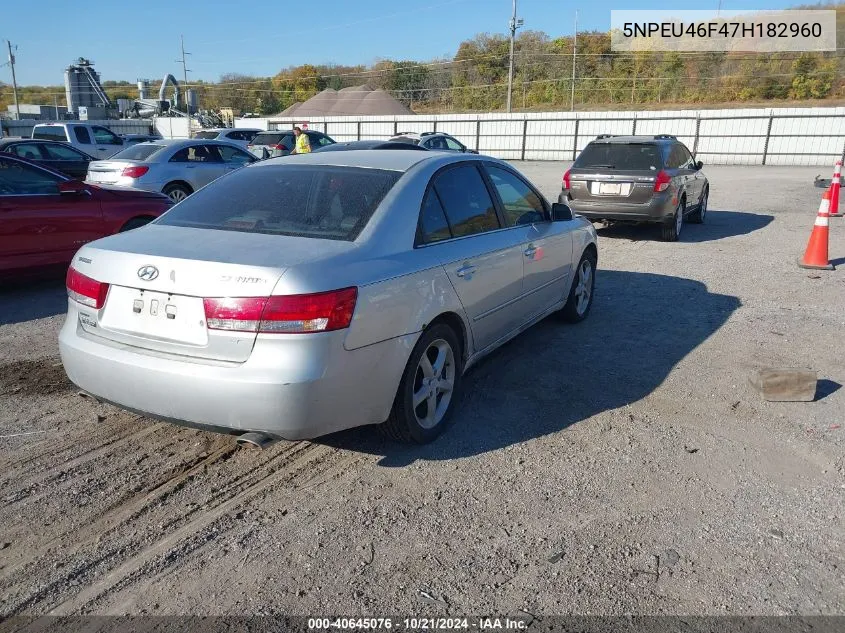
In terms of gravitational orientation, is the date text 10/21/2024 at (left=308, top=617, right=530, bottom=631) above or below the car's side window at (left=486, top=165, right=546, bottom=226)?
below

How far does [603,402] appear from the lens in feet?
14.8

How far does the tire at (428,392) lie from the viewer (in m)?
3.59

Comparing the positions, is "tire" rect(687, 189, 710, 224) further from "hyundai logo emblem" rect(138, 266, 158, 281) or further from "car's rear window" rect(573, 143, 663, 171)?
"hyundai logo emblem" rect(138, 266, 158, 281)

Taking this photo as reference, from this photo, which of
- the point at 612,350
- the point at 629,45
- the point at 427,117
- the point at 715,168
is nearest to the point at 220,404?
the point at 612,350

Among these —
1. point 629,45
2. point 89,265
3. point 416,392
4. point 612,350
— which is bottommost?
point 612,350

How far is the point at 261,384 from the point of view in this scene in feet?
9.82

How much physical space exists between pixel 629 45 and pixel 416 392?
63174 millimetres

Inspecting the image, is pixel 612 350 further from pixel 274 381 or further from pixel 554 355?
pixel 274 381

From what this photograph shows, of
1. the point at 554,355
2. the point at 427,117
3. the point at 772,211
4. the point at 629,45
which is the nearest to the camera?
the point at 554,355

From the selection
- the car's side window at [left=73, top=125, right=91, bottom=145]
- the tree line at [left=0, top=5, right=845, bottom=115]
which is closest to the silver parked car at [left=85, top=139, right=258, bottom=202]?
the car's side window at [left=73, top=125, right=91, bottom=145]

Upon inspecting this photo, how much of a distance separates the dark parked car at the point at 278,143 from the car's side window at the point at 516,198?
14.2 m

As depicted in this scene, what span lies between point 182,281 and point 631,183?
8.74 m

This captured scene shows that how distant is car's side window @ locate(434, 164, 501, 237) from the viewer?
4.15 m

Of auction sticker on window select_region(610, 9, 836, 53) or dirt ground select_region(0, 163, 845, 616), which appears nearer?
dirt ground select_region(0, 163, 845, 616)
